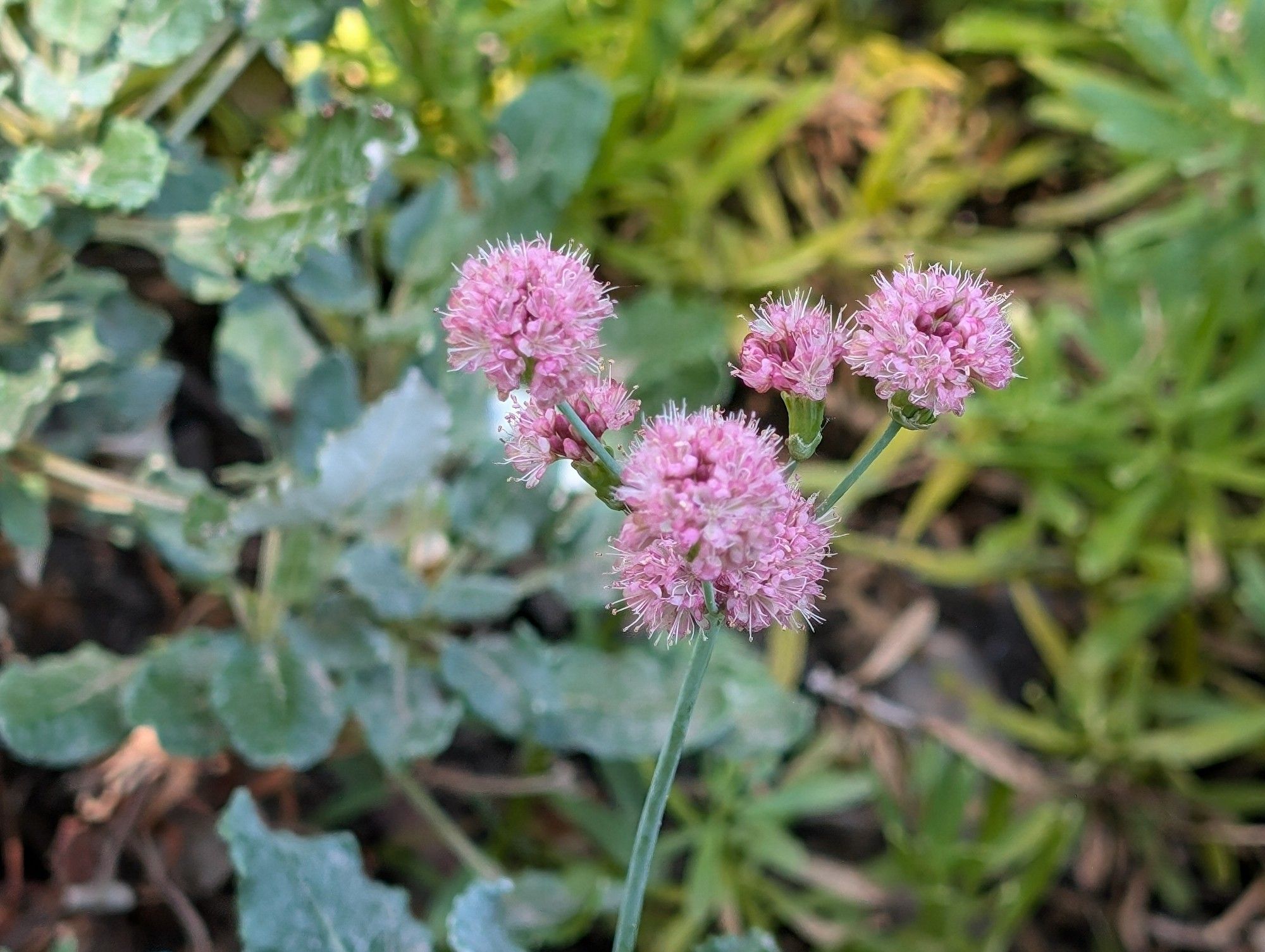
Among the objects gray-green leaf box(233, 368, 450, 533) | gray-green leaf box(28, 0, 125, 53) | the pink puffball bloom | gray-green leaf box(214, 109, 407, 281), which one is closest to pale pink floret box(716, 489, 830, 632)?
the pink puffball bloom

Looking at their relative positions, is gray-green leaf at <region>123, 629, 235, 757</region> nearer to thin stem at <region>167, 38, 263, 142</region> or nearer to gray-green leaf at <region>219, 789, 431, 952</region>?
gray-green leaf at <region>219, 789, 431, 952</region>

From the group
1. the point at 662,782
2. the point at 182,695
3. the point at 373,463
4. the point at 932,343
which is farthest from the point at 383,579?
the point at 932,343

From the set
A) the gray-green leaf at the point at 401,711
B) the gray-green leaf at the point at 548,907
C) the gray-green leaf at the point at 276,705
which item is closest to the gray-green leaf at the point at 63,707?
the gray-green leaf at the point at 276,705

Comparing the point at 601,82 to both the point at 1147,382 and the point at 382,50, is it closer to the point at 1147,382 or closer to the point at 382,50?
the point at 382,50

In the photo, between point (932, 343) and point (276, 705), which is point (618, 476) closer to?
point (932, 343)

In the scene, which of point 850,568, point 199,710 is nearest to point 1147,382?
point 850,568
